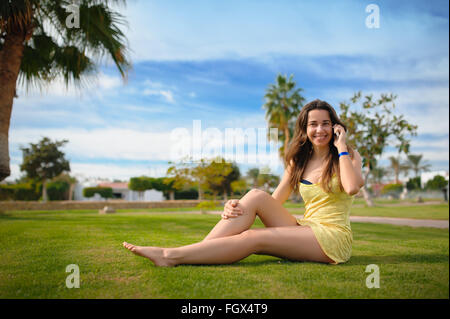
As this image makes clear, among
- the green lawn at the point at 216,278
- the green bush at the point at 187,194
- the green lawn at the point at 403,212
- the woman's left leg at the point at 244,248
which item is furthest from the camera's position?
the green bush at the point at 187,194

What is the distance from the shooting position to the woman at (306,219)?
7.70 ft

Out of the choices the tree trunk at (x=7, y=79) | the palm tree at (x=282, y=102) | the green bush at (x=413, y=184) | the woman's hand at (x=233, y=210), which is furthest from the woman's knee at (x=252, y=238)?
the green bush at (x=413, y=184)

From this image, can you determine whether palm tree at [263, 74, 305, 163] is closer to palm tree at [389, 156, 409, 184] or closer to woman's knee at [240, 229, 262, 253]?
woman's knee at [240, 229, 262, 253]

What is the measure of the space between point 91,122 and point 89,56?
1073 centimetres

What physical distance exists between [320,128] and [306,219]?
82 centimetres

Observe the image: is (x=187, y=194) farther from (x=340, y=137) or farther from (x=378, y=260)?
(x=340, y=137)

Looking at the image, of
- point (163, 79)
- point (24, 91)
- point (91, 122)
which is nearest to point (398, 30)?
point (24, 91)

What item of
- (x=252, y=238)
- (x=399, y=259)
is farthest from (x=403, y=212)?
(x=252, y=238)

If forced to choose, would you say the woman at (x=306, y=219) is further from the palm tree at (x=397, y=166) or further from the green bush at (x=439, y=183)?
the palm tree at (x=397, y=166)

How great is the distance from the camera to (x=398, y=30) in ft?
24.6

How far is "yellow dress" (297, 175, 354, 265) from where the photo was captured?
98.4 inches

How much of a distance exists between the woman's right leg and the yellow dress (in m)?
0.21
